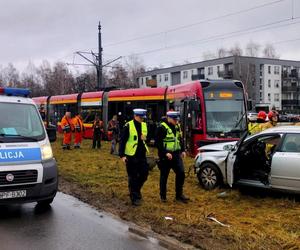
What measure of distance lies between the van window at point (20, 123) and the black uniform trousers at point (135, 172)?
5.41ft

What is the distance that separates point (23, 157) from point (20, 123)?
103 cm

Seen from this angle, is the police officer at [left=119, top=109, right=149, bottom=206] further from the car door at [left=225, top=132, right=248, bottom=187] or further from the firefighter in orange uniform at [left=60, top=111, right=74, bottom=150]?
the firefighter in orange uniform at [left=60, top=111, right=74, bottom=150]

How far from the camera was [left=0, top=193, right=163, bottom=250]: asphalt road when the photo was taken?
607 centimetres

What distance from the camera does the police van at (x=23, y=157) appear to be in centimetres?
721

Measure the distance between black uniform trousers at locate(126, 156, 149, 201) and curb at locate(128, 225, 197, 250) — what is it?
1.42m

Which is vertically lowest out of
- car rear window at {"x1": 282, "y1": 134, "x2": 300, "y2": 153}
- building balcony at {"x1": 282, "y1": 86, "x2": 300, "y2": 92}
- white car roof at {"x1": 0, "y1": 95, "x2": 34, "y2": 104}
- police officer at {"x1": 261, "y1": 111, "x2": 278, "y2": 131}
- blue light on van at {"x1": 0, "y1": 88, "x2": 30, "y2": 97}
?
car rear window at {"x1": 282, "y1": 134, "x2": 300, "y2": 153}

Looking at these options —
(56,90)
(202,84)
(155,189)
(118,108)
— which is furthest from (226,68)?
(155,189)

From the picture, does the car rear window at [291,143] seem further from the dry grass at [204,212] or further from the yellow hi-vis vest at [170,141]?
the yellow hi-vis vest at [170,141]

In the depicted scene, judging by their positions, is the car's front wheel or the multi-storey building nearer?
the car's front wheel

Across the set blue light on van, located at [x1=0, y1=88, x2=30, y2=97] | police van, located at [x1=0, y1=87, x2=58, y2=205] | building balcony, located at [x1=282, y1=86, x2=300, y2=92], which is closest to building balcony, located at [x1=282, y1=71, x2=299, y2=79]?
building balcony, located at [x1=282, y1=86, x2=300, y2=92]

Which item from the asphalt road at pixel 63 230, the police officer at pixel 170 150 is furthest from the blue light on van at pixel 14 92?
the police officer at pixel 170 150

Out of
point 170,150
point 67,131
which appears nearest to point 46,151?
point 170,150

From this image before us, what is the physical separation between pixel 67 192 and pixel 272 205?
14.1ft

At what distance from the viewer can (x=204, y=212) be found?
7.79 metres
